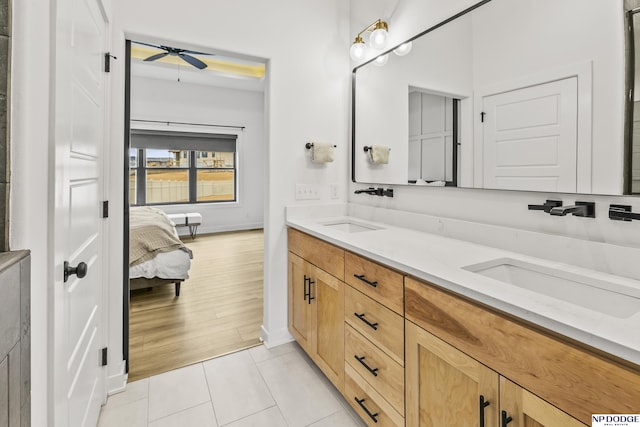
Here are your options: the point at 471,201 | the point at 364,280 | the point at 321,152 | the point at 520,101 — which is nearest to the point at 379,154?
the point at 321,152

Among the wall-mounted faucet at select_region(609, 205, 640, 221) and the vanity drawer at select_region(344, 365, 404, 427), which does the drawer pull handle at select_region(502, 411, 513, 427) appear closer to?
the vanity drawer at select_region(344, 365, 404, 427)

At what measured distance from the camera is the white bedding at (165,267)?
9.37 feet

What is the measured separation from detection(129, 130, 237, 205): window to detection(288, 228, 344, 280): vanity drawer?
14.9 feet

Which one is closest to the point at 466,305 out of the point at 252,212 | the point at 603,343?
the point at 603,343

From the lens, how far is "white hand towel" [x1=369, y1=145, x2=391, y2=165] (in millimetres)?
2137

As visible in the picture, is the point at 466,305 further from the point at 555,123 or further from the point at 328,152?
the point at 328,152

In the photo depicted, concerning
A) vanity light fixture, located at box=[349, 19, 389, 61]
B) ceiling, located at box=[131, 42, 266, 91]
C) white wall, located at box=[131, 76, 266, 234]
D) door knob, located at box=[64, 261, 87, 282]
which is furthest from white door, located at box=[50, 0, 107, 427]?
white wall, located at box=[131, 76, 266, 234]

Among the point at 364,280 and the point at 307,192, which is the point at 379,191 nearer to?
the point at 307,192

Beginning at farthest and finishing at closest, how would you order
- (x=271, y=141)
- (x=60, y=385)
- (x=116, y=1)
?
(x=271, y=141) → (x=116, y=1) → (x=60, y=385)

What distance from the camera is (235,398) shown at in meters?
1.70

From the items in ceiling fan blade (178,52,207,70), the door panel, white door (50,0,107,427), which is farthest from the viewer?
ceiling fan blade (178,52,207,70)

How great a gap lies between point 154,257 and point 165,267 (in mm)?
138

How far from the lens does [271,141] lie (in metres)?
2.14

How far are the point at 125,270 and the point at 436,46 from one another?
216 cm
